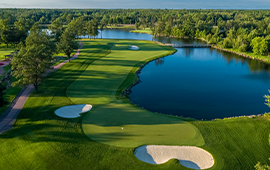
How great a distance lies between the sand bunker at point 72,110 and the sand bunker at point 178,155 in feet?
40.9

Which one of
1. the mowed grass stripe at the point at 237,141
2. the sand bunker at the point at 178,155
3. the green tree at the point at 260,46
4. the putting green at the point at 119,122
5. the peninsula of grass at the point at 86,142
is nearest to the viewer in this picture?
the peninsula of grass at the point at 86,142

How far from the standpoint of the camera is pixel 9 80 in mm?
45281

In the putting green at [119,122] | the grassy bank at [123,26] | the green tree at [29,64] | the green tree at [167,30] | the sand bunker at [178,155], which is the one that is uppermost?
the grassy bank at [123,26]

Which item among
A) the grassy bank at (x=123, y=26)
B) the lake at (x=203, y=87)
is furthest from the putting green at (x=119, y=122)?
the grassy bank at (x=123, y=26)

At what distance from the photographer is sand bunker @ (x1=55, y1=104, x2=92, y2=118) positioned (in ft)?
102

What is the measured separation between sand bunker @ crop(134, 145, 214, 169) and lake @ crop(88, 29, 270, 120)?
11051mm

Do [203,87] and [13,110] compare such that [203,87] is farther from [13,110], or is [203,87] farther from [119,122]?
[13,110]

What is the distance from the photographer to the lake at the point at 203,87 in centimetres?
3628

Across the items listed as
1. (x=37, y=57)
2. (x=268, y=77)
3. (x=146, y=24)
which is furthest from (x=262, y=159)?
(x=146, y=24)

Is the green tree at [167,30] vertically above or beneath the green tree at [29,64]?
above

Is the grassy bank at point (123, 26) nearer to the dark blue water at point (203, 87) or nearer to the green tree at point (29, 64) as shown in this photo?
the dark blue water at point (203, 87)

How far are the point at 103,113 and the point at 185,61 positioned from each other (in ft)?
153

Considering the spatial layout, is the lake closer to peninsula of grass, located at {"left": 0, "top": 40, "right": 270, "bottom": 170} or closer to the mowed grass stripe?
the mowed grass stripe

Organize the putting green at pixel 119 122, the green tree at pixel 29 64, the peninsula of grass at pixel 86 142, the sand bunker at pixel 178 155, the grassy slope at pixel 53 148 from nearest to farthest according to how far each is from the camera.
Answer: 1. the grassy slope at pixel 53 148
2. the peninsula of grass at pixel 86 142
3. the sand bunker at pixel 178 155
4. the putting green at pixel 119 122
5. the green tree at pixel 29 64
